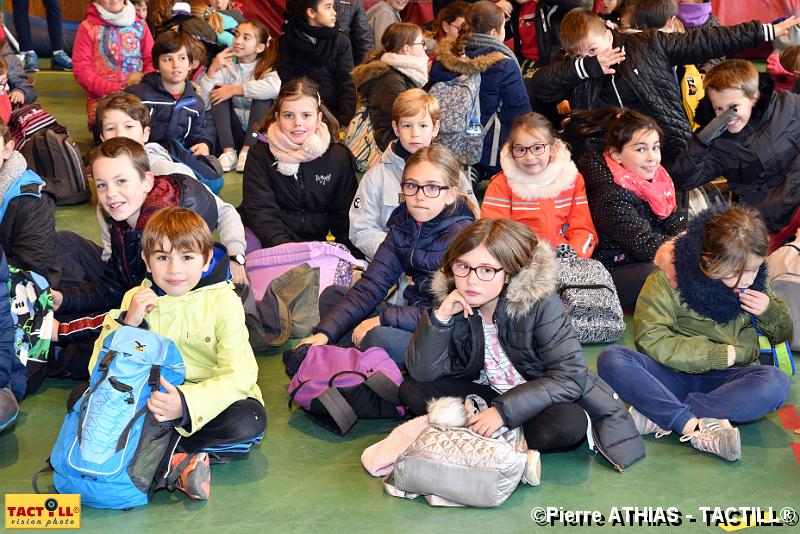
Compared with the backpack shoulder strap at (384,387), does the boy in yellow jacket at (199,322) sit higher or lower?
higher


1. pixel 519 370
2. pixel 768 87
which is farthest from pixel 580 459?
pixel 768 87

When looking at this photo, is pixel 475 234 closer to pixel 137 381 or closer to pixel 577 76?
pixel 137 381

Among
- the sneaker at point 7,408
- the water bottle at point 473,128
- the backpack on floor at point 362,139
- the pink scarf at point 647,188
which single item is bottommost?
the backpack on floor at point 362,139

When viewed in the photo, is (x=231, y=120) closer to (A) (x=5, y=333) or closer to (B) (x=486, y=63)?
(B) (x=486, y=63)

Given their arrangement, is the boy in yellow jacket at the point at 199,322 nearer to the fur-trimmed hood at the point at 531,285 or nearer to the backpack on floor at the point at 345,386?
the backpack on floor at the point at 345,386

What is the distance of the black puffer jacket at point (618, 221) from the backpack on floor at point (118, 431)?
240cm

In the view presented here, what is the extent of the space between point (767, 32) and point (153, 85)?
12.2 ft

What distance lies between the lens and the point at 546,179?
5.06m

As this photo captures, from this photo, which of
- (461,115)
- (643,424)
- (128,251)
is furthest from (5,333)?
(461,115)

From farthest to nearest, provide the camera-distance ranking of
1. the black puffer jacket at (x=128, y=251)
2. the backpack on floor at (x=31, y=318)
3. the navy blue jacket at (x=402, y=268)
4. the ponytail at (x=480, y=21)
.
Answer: the ponytail at (x=480, y=21), the navy blue jacket at (x=402, y=268), the black puffer jacket at (x=128, y=251), the backpack on floor at (x=31, y=318)

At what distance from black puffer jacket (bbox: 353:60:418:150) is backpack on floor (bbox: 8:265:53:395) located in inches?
112

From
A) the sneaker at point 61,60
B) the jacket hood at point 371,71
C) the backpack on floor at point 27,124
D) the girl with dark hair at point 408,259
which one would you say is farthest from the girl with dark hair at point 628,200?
the sneaker at point 61,60

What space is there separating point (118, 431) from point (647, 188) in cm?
285

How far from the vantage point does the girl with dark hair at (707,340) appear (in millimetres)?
3875
